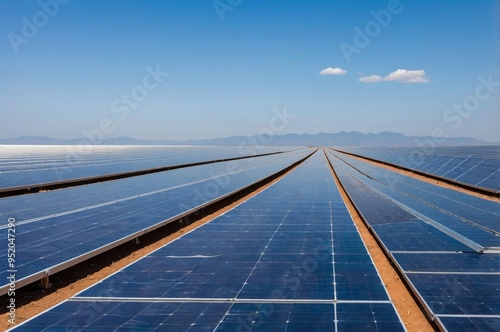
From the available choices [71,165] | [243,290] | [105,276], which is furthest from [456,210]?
[71,165]

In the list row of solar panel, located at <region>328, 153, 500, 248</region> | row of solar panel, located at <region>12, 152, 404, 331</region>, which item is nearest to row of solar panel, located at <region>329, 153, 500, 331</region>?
row of solar panel, located at <region>328, 153, 500, 248</region>

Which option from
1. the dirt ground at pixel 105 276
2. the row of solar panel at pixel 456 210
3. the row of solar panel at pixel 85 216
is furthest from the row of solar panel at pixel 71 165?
the row of solar panel at pixel 456 210

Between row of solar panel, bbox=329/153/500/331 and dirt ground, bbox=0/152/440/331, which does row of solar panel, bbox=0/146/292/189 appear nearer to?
dirt ground, bbox=0/152/440/331

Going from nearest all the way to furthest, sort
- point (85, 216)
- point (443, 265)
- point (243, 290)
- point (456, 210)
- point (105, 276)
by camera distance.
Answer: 1. point (243, 290)
2. point (443, 265)
3. point (105, 276)
4. point (85, 216)
5. point (456, 210)

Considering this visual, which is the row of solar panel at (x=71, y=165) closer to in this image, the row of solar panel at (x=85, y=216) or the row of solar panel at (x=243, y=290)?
the row of solar panel at (x=85, y=216)

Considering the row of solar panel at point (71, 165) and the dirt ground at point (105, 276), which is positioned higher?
the row of solar panel at point (71, 165)

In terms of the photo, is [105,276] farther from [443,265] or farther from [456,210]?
[456,210]
